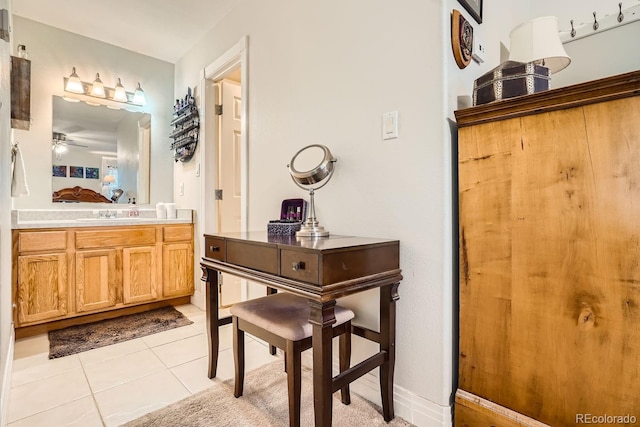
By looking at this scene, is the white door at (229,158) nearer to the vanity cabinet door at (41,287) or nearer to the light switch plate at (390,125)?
the vanity cabinet door at (41,287)

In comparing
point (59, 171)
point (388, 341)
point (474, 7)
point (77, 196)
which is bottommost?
point (388, 341)

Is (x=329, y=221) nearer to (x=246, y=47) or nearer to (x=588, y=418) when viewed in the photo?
(x=588, y=418)

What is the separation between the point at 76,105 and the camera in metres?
2.99

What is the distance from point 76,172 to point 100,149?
313 millimetres

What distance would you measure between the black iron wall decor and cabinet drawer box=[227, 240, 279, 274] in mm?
1845

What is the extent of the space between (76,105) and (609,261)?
3.97 m

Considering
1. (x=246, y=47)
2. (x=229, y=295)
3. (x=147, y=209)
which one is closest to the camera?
(x=246, y=47)

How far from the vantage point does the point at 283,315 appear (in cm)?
140

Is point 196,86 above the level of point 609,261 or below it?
above

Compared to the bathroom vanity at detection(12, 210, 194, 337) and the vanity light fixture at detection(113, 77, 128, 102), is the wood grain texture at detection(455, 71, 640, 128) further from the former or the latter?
the vanity light fixture at detection(113, 77, 128, 102)

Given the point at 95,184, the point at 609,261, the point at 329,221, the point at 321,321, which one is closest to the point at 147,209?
the point at 95,184

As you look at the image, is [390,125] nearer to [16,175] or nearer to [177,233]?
[177,233]

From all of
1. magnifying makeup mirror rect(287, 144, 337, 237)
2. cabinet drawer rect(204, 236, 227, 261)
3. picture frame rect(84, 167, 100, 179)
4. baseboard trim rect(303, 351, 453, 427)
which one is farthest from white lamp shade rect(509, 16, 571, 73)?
picture frame rect(84, 167, 100, 179)

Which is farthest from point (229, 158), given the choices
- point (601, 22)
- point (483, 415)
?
point (601, 22)
